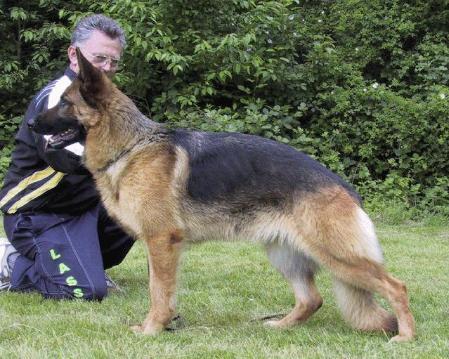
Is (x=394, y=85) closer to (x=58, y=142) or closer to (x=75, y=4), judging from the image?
(x=75, y=4)

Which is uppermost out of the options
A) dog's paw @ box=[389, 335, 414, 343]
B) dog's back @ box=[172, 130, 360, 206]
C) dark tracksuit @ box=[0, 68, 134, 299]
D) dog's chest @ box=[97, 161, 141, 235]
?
dog's back @ box=[172, 130, 360, 206]

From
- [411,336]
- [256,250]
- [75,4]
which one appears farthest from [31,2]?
[411,336]

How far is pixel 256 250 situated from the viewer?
22.5ft

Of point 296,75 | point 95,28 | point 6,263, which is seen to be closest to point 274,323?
point 6,263

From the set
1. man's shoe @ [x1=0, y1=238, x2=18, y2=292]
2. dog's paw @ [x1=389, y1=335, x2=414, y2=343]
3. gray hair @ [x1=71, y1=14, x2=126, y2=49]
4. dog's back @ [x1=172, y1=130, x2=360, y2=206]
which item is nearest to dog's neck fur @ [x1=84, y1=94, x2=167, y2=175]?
dog's back @ [x1=172, y1=130, x2=360, y2=206]

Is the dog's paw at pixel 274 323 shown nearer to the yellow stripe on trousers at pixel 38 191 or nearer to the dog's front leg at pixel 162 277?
the dog's front leg at pixel 162 277

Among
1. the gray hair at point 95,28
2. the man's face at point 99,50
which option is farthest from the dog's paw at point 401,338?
the gray hair at point 95,28

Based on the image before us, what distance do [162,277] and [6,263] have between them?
68.8 inches

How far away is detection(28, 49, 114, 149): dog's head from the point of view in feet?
12.6

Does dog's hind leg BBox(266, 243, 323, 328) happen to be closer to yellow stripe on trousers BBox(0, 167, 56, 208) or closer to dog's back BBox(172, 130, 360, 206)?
dog's back BBox(172, 130, 360, 206)

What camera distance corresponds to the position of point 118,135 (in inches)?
156

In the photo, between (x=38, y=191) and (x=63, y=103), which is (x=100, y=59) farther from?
(x=38, y=191)

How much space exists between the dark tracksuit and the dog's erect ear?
66 cm

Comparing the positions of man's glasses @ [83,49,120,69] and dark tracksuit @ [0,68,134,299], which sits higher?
man's glasses @ [83,49,120,69]
